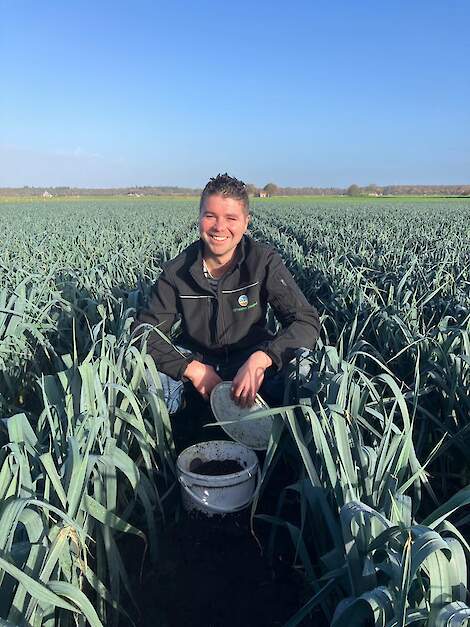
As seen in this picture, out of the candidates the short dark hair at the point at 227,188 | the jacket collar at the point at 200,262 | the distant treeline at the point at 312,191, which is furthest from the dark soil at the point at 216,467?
the distant treeline at the point at 312,191

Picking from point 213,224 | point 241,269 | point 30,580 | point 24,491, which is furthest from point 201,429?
point 30,580

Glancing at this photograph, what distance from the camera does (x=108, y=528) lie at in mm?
1370

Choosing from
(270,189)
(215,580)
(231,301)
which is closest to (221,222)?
(231,301)

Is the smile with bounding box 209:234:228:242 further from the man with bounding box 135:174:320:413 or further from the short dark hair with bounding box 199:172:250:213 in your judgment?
the short dark hair with bounding box 199:172:250:213

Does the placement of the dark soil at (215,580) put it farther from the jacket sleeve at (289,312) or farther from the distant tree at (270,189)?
the distant tree at (270,189)

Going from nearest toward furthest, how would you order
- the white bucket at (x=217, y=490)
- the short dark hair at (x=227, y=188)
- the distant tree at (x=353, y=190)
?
1. the white bucket at (x=217, y=490)
2. the short dark hair at (x=227, y=188)
3. the distant tree at (x=353, y=190)

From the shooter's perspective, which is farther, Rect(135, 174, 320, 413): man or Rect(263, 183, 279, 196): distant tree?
Rect(263, 183, 279, 196): distant tree

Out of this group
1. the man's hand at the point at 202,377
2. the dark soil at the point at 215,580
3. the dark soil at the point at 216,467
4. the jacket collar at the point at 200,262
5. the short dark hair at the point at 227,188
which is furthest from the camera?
the jacket collar at the point at 200,262

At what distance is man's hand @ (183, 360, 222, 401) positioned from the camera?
230cm

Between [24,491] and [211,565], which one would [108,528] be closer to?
[24,491]

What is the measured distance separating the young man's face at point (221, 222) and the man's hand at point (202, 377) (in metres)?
0.61

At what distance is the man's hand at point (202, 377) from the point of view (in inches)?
90.6

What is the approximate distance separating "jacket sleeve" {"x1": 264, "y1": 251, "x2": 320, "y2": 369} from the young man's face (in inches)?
10.2

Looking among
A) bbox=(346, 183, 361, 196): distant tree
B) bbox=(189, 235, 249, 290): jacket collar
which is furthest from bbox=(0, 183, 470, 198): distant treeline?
bbox=(189, 235, 249, 290): jacket collar
